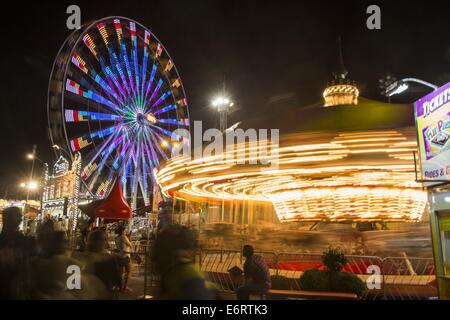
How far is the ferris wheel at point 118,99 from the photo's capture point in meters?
17.4

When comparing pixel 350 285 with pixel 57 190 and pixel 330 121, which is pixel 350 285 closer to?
pixel 330 121

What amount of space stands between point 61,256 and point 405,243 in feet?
24.6

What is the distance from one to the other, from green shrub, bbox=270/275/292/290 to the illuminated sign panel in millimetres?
3206

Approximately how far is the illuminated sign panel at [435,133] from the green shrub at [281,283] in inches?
126

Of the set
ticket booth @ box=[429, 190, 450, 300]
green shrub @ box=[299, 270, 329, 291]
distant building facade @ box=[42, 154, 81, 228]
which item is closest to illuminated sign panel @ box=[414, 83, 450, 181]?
ticket booth @ box=[429, 190, 450, 300]

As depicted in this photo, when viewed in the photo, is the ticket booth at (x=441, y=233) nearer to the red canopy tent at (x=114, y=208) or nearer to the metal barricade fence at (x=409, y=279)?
the metal barricade fence at (x=409, y=279)

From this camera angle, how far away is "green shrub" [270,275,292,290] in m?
7.56

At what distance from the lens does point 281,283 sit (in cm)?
759

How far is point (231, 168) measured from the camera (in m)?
8.09

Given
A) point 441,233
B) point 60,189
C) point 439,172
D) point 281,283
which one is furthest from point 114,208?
point 60,189

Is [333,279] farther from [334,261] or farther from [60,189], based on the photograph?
[60,189]

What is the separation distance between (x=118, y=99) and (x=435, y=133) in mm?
17804

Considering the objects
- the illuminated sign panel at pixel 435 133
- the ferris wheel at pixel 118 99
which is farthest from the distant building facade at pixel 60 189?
the illuminated sign panel at pixel 435 133
